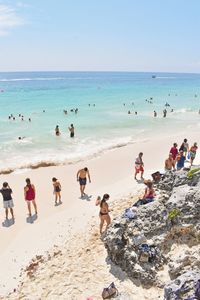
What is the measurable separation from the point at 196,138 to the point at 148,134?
19.9ft

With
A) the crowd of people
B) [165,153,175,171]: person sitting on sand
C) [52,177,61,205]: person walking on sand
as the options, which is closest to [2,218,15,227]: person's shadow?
the crowd of people

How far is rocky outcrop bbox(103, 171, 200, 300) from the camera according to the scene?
9.91m

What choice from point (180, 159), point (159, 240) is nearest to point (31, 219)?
point (159, 240)

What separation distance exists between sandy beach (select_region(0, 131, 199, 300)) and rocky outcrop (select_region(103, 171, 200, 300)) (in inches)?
18.7

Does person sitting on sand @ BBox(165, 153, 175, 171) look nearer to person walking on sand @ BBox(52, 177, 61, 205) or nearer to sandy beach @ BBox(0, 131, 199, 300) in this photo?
sandy beach @ BBox(0, 131, 199, 300)

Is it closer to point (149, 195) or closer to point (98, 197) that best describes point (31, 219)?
point (98, 197)

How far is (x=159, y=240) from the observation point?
1077 centimetres

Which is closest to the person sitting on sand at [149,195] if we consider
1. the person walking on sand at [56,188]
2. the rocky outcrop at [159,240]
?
the rocky outcrop at [159,240]

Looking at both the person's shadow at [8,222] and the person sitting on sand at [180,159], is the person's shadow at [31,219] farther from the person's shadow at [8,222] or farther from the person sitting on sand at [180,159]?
the person sitting on sand at [180,159]

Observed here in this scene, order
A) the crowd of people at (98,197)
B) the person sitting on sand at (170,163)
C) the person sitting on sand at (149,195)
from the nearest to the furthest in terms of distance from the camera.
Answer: the person sitting on sand at (149,195), the crowd of people at (98,197), the person sitting on sand at (170,163)

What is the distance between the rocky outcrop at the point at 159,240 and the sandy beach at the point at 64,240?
48 cm

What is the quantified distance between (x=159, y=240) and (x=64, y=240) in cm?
396

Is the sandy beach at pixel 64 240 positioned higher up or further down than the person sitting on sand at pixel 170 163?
further down

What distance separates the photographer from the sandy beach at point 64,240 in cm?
1025
